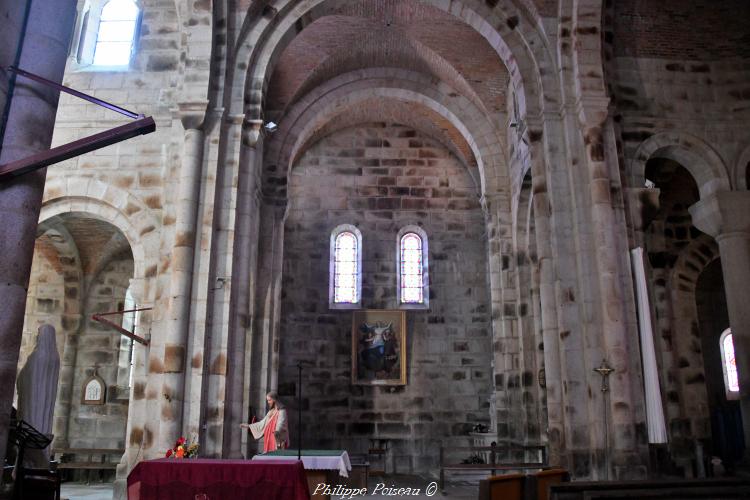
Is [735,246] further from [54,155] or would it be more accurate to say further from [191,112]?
[54,155]

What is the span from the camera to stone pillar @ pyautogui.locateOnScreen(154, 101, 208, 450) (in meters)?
9.52

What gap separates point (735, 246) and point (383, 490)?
25.0 feet

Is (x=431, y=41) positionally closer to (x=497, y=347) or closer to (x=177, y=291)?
(x=497, y=347)

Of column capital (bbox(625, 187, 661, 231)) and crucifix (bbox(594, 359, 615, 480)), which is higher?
column capital (bbox(625, 187, 661, 231))

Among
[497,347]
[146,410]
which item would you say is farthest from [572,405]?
[146,410]

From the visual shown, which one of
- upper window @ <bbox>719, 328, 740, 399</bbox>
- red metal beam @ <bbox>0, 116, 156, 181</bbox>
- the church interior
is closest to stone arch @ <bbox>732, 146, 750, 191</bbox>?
the church interior

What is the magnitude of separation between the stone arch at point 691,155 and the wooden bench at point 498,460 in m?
5.30

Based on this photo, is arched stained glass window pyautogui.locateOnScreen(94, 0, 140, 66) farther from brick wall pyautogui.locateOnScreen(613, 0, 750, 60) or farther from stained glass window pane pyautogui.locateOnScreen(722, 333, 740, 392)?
stained glass window pane pyautogui.locateOnScreen(722, 333, 740, 392)

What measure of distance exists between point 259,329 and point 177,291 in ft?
17.0

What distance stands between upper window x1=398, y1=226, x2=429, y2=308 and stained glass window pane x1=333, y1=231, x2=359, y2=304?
130 centimetres

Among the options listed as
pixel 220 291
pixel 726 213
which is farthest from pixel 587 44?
pixel 220 291

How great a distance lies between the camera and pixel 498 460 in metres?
14.9

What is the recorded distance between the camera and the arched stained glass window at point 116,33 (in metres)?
12.3

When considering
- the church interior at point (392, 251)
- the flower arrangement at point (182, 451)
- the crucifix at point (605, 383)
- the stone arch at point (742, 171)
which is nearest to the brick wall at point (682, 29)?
the church interior at point (392, 251)
